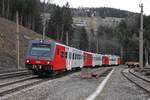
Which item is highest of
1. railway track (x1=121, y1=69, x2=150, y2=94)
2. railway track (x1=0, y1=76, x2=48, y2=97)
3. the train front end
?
the train front end

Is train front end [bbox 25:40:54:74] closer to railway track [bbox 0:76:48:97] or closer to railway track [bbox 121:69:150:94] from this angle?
railway track [bbox 0:76:48:97]

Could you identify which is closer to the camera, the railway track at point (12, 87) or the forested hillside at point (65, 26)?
the railway track at point (12, 87)

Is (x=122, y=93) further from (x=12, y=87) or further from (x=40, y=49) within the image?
(x=40, y=49)

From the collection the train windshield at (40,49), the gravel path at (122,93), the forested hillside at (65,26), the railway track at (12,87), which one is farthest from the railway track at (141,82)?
the forested hillside at (65,26)

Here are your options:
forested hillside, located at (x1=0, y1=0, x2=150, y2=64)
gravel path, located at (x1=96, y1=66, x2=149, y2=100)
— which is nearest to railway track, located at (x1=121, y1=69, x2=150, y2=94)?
gravel path, located at (x1=96, y1=66, x2=149, y2=100)

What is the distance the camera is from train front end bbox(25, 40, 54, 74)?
2991cm

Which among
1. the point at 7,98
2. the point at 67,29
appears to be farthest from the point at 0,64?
the point at 67,29

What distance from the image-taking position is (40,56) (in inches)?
1195

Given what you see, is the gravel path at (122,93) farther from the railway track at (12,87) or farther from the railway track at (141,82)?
the railway track at (12,87)

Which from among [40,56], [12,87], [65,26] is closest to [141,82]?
[40,56]

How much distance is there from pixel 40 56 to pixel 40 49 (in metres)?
0.68

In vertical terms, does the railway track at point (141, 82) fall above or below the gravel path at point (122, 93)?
below

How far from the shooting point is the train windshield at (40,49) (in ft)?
100.0

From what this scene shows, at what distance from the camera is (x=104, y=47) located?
154 meters
